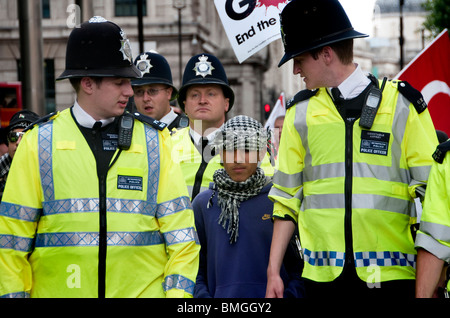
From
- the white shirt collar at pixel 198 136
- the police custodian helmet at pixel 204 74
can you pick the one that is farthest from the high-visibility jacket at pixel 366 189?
the police custodian helmet at pixel 204 74

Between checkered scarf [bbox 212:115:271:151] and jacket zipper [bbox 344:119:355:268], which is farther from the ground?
checkered scarf [bbox 212:115:271:151]

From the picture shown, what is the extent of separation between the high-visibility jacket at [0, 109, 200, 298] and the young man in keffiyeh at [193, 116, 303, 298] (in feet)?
2.15

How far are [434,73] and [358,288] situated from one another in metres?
3.98

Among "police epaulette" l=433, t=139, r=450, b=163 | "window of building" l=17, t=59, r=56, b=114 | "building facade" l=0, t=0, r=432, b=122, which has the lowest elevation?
"police epaulette" l=433, t=139, r=450, b=163

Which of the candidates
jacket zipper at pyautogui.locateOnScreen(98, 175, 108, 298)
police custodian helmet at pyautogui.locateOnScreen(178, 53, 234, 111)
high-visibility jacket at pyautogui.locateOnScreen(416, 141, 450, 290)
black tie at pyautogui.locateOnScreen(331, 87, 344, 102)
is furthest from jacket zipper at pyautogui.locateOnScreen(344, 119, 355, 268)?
police custodian helmet at pyautogui.locateOnScreen(178, 53, 234, 111)

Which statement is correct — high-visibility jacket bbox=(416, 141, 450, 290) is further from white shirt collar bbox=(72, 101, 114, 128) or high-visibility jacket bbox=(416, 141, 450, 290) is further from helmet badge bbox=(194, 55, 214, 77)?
helmet badge bbox=(194, 55, 214, 77)

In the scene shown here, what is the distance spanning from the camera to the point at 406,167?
3.81 meters

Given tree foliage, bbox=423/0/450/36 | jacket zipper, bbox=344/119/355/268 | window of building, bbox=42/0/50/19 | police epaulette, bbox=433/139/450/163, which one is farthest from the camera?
tree foliage, bbox=423/0/450/36

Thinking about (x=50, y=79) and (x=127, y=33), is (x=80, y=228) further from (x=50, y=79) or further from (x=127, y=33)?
(x=50, y=79)

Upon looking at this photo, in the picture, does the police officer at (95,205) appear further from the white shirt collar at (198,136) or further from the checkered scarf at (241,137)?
the white shirt collar at (198,136)

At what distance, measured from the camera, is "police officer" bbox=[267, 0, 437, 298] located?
3.71 meters

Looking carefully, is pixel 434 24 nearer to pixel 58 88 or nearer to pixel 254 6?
pixel 58 88

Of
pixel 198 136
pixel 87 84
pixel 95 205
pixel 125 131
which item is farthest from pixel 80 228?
pixel 198 136

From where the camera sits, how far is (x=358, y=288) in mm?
3729
